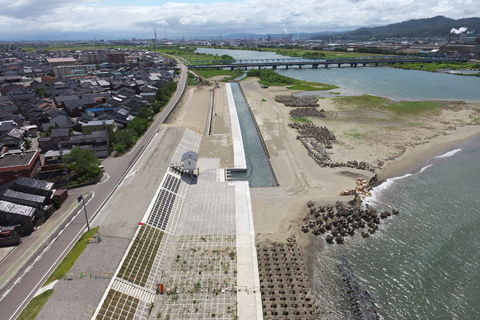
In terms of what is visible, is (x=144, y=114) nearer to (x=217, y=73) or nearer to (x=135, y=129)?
(x=135, y=129)

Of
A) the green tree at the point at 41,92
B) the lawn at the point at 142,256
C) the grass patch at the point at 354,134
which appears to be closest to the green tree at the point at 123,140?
the lawn at the point at 142,256

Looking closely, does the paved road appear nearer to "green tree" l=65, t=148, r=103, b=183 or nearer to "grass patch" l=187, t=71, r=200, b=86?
"green tree" l=65, t=148, r=103, b=183

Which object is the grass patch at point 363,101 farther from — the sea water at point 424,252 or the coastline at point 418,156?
the sea water at point 424,252

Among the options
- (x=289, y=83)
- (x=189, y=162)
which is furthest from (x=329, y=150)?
(x=289, y=83)

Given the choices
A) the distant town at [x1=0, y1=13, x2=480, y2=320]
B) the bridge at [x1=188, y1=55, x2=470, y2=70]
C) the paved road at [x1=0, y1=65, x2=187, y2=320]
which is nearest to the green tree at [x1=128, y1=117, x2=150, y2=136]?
the distant town at [x1=0, y1=13, x2=480, y2=320]

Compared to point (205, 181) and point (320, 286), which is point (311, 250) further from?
point (205, 181)

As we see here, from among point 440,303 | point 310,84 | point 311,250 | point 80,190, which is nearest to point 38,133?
point 80,190
